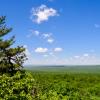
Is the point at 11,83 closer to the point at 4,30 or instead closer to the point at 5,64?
the point at 5,64

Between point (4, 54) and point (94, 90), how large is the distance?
23.3m

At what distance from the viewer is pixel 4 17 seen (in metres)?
31.4

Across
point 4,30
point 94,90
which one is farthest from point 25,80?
point 94,90

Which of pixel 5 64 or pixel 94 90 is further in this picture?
pixel 94 90

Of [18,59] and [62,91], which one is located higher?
[18,59]

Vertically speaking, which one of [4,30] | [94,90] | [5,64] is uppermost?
[4,30]

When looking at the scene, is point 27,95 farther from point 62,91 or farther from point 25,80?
point 62,91

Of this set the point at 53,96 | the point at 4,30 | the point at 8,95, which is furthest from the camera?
the point at 4,30

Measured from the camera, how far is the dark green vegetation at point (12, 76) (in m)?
21.4

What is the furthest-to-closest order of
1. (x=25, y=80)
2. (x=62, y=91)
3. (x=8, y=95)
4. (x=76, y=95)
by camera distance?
(x=62, y=91) → (x=76, y=95) → (x=25, y=80) → (x=8, y=95)

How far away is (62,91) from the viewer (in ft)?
123

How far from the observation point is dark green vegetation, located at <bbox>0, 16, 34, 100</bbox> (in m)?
21.4

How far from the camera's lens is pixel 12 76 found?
23.5m

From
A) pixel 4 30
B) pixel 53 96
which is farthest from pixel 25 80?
pixel 4 30
